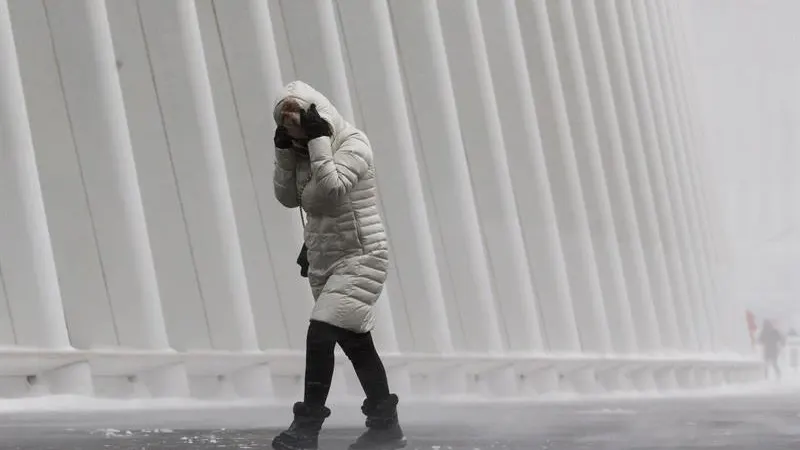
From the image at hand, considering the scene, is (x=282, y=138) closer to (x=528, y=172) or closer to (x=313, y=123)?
(x=313, y=123)

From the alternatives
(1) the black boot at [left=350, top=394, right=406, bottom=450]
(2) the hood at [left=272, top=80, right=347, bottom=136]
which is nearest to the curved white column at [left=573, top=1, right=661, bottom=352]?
(1) the black boot at [left=350, top=394, right=406, bottom=450]

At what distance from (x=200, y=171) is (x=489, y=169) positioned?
6045 mm

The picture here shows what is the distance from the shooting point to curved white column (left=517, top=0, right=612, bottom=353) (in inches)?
783

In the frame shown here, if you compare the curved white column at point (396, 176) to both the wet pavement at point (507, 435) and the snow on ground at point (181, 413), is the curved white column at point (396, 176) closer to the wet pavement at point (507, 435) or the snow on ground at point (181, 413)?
the snow on ground at point (181, 413)

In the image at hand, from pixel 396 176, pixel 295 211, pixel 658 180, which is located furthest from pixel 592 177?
pixel 295 211

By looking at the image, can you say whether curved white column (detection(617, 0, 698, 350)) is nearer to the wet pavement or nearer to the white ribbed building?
the white ribbed building

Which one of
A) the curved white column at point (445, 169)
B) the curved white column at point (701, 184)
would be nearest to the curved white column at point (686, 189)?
the curved white column at point (701, 184)

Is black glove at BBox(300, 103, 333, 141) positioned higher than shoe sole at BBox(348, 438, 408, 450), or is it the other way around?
black glove at BBox(300, 103, 333, 141)

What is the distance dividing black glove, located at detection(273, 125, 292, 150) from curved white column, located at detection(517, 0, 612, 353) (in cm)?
1379

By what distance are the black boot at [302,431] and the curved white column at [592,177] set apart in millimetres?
14810

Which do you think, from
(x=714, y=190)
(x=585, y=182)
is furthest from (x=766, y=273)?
(x=585, y=182)

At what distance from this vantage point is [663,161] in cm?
2730

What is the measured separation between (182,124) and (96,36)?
4.21 ft

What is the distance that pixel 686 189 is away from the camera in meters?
28.9
